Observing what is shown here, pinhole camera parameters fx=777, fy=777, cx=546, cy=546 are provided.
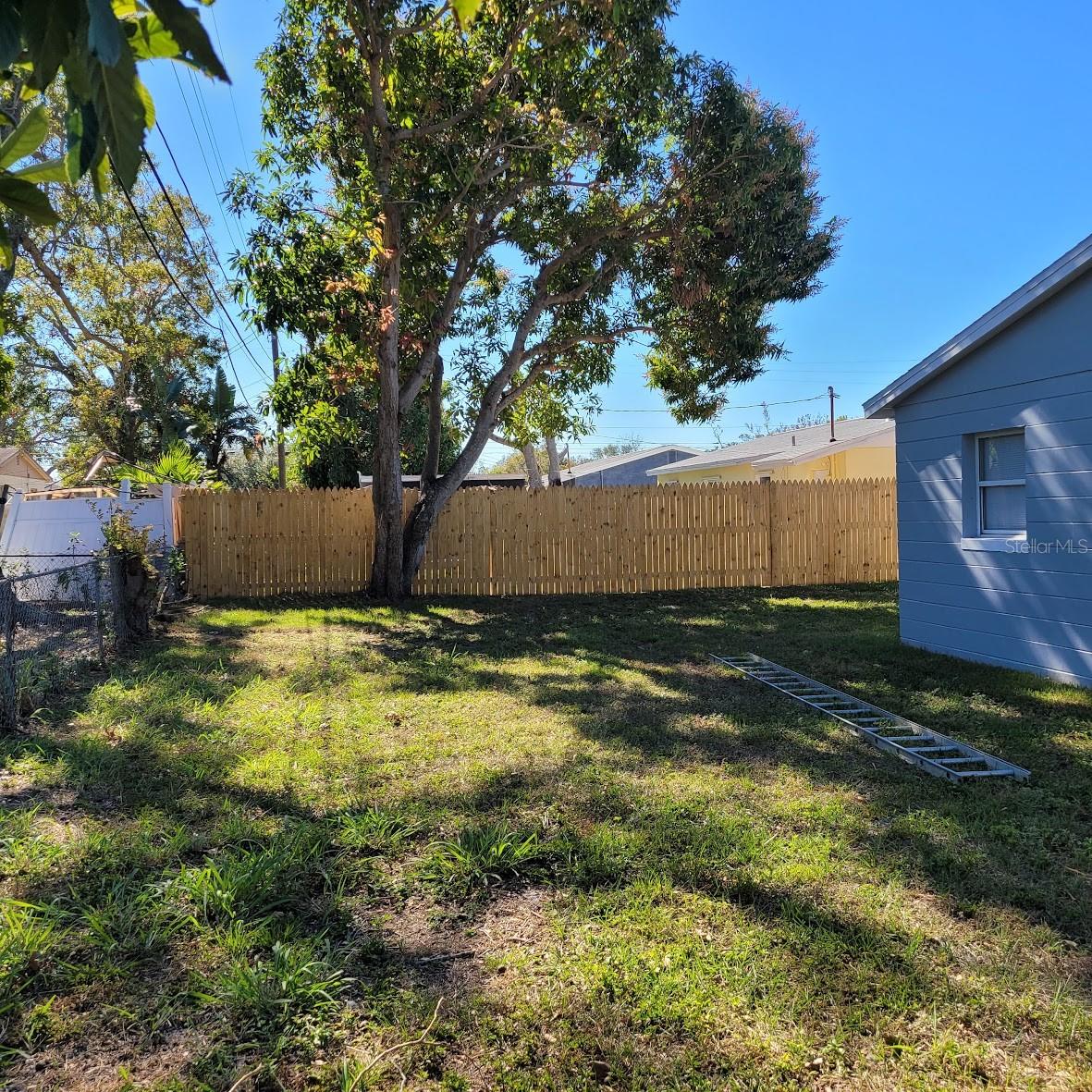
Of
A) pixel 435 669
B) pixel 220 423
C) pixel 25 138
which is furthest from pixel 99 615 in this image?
pixel 220 423

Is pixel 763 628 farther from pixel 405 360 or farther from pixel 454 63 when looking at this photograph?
pixel 454 63

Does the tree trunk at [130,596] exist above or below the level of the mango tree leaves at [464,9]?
below

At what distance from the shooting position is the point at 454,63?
32.1 ft

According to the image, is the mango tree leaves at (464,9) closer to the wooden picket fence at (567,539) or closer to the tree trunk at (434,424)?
the tree trunk at (434,424)

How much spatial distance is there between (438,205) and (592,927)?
31.2 ft

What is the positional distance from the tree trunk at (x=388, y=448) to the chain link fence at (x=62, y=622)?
361cm

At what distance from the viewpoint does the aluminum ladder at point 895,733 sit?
15.3ft

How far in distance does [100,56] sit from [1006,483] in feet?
26.3

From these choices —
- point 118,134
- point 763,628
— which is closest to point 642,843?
point 118,134

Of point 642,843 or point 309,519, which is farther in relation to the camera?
point 309,519

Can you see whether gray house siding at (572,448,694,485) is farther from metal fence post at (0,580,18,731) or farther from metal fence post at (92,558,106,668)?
metal fence post at (0,580,18,731)

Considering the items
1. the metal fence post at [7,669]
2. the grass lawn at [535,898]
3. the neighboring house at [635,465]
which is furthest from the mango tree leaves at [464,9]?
the neighboring house at [635,465]

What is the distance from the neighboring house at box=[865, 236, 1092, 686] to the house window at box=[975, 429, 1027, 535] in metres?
0.01

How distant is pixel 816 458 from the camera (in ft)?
66.2
